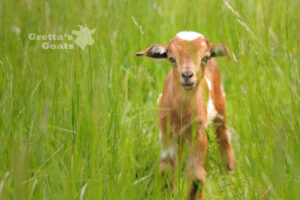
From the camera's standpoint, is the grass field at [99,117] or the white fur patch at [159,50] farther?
the white fur patch at [159,50]

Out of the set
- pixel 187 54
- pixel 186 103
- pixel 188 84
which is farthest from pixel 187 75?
pixel 186 103

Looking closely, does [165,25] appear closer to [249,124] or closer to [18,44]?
[18,44]

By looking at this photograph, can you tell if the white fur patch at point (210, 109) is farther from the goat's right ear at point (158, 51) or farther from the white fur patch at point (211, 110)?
the goat's right ear at point (158, 51)

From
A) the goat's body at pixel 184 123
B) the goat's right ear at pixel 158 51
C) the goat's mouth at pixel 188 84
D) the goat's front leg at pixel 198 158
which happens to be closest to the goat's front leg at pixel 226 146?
the goat's body at pixel 184 123

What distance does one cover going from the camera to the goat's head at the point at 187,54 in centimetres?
317

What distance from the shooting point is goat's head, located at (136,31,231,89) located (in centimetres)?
317

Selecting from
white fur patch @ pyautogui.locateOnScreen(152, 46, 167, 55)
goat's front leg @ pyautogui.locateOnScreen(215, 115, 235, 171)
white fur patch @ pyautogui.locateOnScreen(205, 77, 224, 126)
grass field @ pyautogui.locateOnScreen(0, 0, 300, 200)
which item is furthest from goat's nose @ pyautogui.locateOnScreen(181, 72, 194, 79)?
goat's front leg @ pyautogui.locateOnScreen(215, 115, 235, 171)

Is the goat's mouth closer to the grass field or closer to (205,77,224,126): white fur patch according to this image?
the grass field

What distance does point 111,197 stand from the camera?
231 cm

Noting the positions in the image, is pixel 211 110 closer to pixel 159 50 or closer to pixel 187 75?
pixel 159 50

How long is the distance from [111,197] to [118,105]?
82cm

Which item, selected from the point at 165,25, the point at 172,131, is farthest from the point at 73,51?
the point at 165,25

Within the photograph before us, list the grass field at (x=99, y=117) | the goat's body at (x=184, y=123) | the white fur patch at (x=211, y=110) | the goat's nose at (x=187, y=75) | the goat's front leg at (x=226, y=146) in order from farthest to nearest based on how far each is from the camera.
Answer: the goat's front leg at (x=226, y=146), the white fur patch at (x=211, y=110), the goat's body at (x=184, y=123), the goat's nose at (x=187, y=75), the grass field at (x=99, y=117)

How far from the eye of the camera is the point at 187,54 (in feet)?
11.0
